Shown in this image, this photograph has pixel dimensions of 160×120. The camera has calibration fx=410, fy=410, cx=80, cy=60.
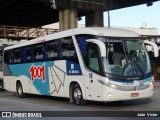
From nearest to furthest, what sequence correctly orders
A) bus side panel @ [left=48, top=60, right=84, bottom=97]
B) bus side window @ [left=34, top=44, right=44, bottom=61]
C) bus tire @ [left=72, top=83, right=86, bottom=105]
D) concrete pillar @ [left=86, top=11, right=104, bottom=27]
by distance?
bus tire @ [left=72, top=83, right=86, bottom=105] → bus side panel @ [left=48, top=60, right=84, bottom=97] → bus side window @ [left=34, top=44, right=44, bottom=61] → concrete pillar @ [left=86, top=11, right=104, bottom=27]

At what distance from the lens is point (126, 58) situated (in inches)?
586

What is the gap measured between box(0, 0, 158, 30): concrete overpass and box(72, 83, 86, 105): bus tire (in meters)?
23.0

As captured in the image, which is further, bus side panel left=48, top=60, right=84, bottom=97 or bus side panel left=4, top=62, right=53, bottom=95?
bus side panel left=4, top=62, right=53, bottom=95

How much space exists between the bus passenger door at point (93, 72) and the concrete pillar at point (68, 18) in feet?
99.0

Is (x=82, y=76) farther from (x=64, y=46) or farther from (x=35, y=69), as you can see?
(x=35, y=69)

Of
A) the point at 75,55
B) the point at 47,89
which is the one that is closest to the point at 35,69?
the point at 47,89

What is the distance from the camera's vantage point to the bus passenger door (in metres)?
14.6

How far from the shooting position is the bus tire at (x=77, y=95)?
1575cm

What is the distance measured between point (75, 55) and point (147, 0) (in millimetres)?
33491

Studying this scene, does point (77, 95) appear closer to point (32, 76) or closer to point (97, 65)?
point (97, 65)

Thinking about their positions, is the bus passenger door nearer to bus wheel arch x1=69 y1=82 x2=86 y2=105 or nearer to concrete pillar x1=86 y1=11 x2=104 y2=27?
bus wheel arch x1=69 y1=82 x2=86 y2=105

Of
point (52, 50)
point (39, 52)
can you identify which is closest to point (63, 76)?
point (52, 50)

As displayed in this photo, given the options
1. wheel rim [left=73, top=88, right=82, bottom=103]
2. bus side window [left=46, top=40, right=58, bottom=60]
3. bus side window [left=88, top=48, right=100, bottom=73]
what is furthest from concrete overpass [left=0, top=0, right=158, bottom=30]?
bus side window [left=88, top=48, right=100, bottom=73]

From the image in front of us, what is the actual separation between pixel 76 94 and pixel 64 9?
29916 mm
